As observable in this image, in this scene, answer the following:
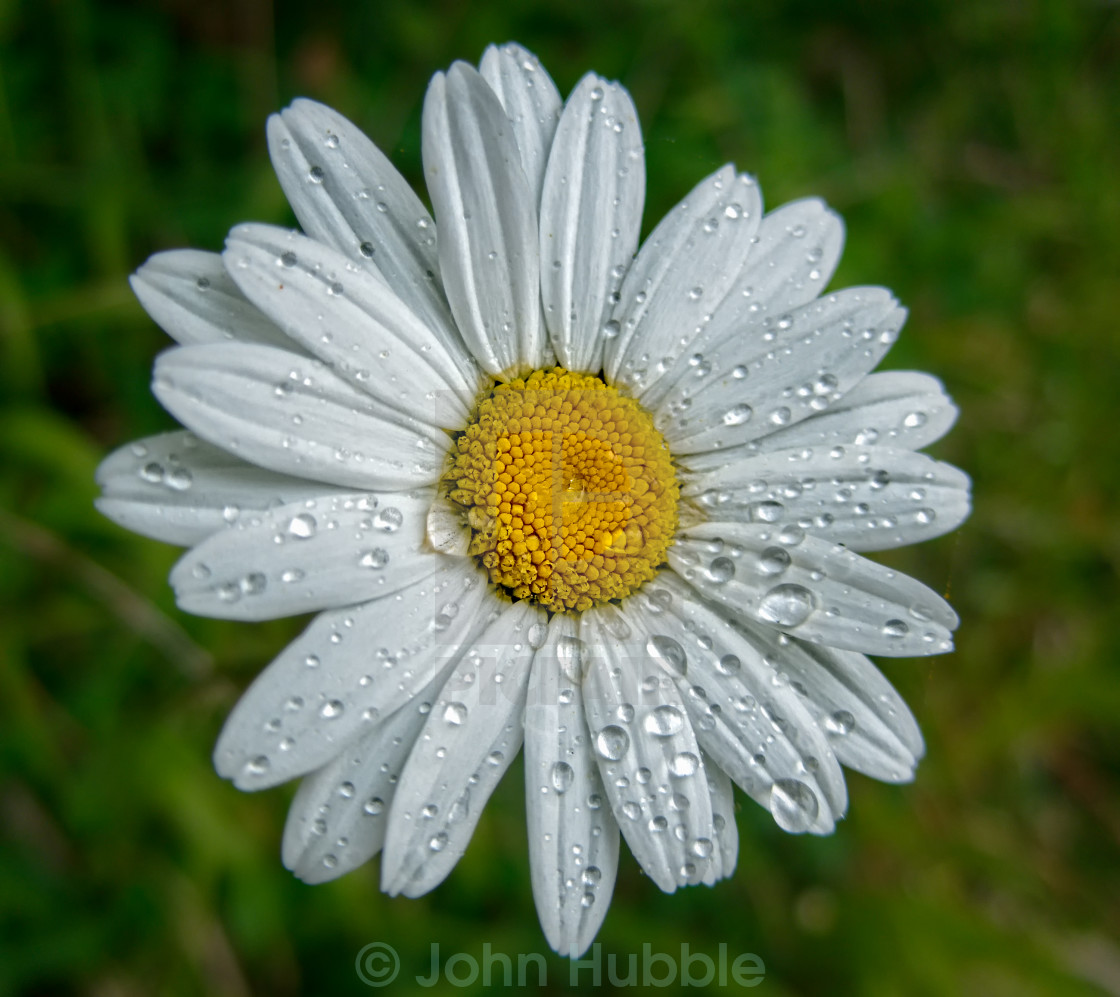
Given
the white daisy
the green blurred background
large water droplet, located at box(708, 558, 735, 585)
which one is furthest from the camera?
the green blurred background

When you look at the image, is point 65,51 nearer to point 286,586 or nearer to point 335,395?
point 335,395

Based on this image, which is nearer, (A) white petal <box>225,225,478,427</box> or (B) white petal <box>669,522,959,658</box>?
(A) white petal <box>225,225,478,427</box>

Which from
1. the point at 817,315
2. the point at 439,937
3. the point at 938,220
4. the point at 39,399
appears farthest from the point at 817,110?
the point at 439,937

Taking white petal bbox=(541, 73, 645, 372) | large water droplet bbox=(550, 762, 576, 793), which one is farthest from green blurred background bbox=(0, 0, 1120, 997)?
large water droplet bbox=(550, 762, 576, 793)

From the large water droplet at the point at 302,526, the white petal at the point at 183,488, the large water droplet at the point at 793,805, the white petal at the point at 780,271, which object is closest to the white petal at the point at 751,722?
the large water droplet at the point at 793,805

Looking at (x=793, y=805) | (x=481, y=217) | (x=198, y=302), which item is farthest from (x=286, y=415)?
(x=793, y=805)

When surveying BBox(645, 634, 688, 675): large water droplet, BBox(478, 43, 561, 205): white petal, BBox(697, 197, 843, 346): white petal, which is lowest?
BBox(645, 634, 688, 675): large water droplet

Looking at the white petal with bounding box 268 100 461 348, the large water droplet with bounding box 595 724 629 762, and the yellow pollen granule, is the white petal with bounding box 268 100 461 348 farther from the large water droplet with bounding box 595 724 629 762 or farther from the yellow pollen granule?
the large water droplet with bounding box 595 724 629 762

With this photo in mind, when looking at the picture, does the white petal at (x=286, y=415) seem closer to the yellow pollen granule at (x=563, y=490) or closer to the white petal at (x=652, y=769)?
the yellow pollen granule at (x=563, y=490)
